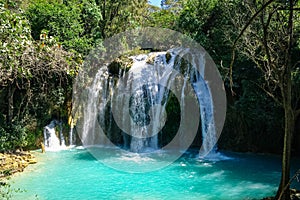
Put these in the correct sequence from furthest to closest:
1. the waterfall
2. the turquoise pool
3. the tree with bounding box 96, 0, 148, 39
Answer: the tree with bounding box 96, 0, 148, 39 → the waterfall → the turquoise pool

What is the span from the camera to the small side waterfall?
448 inches

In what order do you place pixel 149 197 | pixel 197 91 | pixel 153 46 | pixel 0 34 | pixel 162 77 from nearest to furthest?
pixel 0 34 < pixel 149 197 < pixel 197 91 < pixel 162 77 < pixel 153 46

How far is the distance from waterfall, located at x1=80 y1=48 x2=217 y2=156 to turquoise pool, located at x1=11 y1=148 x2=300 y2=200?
1.83 m

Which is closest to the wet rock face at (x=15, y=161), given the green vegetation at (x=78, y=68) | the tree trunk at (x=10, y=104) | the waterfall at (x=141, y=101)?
the green vegetation at (x=78, y=68)

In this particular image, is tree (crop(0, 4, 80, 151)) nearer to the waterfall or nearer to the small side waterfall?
the small side waterfall

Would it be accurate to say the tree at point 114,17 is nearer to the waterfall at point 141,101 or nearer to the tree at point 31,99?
the waterfall at point 141,101

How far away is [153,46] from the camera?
61.2 feet

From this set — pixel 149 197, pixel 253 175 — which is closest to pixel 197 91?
pixel 253 175

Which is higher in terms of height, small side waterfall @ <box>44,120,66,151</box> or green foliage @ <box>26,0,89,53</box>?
green foliage @ <box>26,0,89,53</box>

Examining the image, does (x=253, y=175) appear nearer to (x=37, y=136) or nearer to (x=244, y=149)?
(x=244, y=149)

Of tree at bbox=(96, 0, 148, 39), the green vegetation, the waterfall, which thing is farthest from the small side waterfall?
tree at bbox=(96, 0, 148, 39)

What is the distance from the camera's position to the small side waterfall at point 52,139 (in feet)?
37.3

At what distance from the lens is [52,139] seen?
11492 mm

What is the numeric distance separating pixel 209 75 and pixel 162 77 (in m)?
2.03
